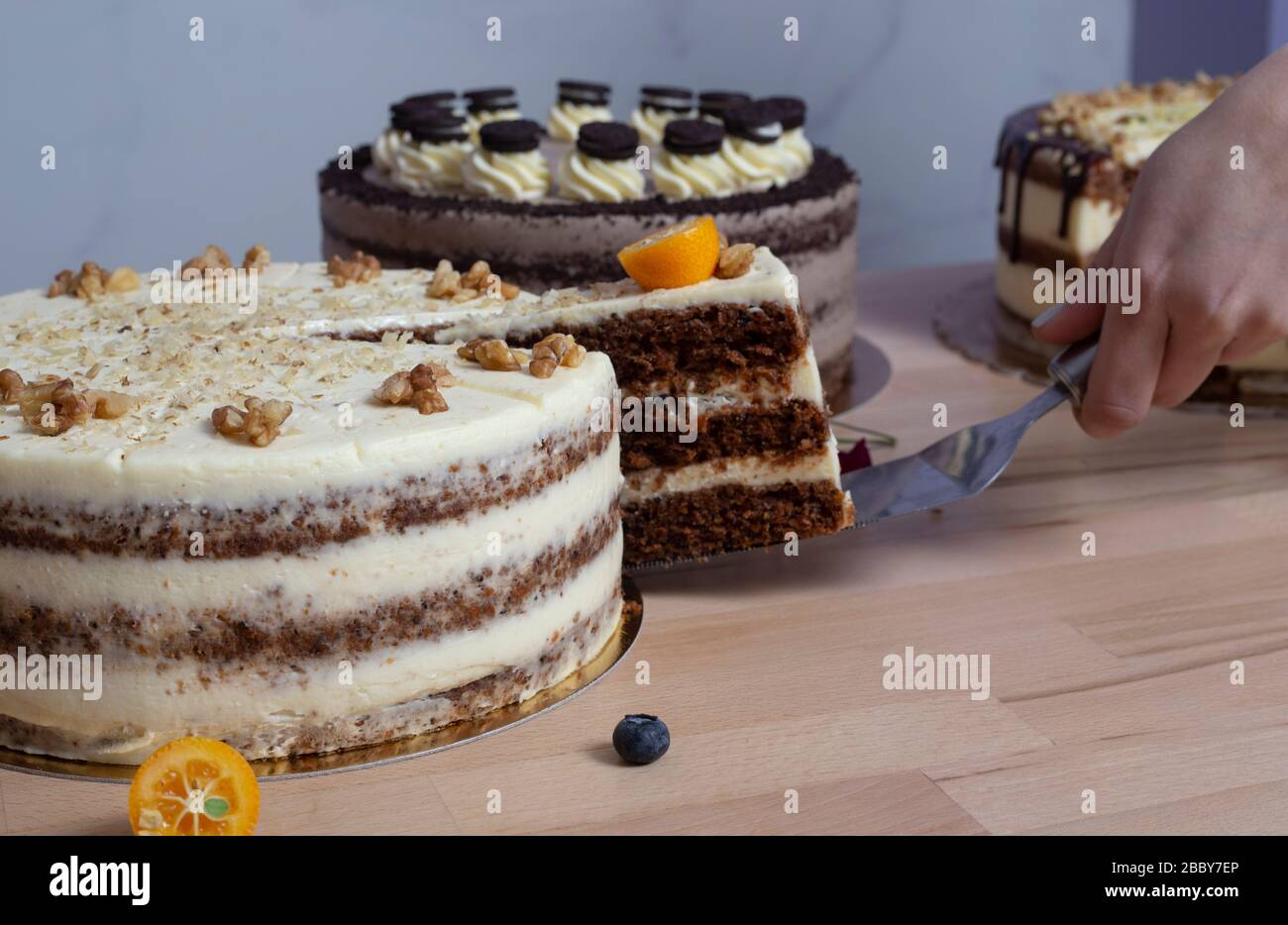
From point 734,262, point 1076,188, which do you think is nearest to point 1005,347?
point 1076,188

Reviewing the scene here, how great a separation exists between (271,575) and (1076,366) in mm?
1435

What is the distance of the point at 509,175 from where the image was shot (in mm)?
3445

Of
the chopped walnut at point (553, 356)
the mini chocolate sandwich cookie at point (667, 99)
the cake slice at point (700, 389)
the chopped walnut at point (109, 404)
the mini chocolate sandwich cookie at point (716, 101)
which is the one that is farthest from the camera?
the mini chocolate sandwich cookie at point (667, 99)

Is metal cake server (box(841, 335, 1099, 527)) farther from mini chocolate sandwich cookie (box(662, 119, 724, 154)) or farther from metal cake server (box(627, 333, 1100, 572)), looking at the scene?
mini chocolate sandwich cookie (box(662, 119, 724, 154))

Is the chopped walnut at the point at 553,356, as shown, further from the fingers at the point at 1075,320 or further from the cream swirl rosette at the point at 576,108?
the cream swirl rosette at the point at 576,108

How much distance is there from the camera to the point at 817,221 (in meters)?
3.44

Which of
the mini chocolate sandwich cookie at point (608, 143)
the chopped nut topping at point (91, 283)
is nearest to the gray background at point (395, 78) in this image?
the mini chocolate sandwich cookie at point (608, 143)

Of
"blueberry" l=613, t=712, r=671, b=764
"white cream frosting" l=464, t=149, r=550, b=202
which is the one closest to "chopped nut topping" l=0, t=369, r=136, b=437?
"blueberry" l=613, t=712, r=671, b=764

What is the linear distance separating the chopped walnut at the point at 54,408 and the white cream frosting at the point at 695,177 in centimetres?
165

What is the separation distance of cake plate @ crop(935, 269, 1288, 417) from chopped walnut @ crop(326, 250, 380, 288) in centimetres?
159

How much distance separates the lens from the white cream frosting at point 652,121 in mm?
3826

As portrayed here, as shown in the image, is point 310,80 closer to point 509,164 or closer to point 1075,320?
point 509,164

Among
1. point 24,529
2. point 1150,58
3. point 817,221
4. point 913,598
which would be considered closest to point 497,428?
point 24,529

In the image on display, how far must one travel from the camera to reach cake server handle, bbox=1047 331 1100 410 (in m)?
2.65
